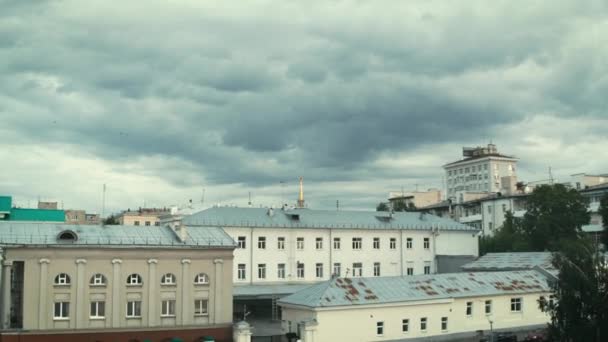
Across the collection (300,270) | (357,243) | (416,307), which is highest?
(357,243)

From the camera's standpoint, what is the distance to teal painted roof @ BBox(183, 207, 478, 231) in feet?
221

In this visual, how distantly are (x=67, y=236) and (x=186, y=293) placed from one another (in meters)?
9.29

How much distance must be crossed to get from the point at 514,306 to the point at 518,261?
11819 millimetres

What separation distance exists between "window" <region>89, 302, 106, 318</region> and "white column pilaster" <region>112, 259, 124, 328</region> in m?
0.67

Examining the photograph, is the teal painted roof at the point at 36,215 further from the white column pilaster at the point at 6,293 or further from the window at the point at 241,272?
the white column pilaster at the point at 6,293

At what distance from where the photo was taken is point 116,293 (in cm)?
4756

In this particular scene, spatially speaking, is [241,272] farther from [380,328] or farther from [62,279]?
[62,279]

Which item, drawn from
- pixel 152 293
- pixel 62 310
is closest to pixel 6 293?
pixel 62 310

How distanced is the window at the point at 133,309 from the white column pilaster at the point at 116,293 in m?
0.69

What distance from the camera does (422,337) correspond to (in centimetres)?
5059

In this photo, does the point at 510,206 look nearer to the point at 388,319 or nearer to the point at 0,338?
the point at 388,319

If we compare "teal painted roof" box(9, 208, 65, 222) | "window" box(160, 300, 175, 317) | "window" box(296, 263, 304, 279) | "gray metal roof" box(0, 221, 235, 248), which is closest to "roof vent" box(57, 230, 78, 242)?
"gray metal roof" box(0, 221, 235, 248)

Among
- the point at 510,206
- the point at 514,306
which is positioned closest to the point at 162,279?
the point at 514,306

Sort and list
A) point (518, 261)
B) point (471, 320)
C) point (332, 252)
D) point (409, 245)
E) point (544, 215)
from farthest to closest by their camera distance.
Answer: point (544, 215) < point (409, 245) < point (332, 252) < point (518, 261) < point (471, 320)
